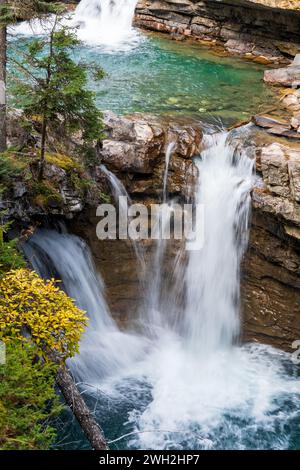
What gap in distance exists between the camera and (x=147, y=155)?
44.1ft

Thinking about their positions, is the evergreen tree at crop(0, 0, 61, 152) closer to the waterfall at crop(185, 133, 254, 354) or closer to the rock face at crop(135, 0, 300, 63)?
the waterfall at crop(185, 133, 254, 354)

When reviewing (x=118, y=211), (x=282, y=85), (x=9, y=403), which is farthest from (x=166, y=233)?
(x=282, y=85)

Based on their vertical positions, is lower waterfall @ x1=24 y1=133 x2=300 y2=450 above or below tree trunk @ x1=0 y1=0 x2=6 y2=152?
below

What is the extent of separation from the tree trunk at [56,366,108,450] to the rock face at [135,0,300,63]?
62.3 ft

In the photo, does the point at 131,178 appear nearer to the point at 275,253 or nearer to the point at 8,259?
the point at 275,253

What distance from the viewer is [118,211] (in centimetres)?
1343

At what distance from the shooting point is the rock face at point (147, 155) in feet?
43.6

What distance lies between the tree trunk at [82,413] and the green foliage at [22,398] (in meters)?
0.26

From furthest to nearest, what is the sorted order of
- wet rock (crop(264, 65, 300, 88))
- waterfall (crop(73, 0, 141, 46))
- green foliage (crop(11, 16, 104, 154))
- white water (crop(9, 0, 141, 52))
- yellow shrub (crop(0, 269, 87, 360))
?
1. waterfall (crop(73, 0, 141, 46))
2. white water (crop(9, 0, 141, 52))
3. wet rock (crop(264, 65, 300, 88))
4. green foliage (crop(11, 16, 104, 154))
5. yellow shrub (crop(0, 269, 87, 360))

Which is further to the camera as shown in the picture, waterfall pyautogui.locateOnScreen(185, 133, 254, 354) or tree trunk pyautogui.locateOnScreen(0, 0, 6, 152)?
waterfall pyautogui.locateOnScreen(185, 133, 254, 354)

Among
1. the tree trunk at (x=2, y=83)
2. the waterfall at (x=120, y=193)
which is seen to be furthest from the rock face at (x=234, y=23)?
the tree trunk at (x=2, y=83)

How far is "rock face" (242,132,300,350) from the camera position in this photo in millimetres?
12594

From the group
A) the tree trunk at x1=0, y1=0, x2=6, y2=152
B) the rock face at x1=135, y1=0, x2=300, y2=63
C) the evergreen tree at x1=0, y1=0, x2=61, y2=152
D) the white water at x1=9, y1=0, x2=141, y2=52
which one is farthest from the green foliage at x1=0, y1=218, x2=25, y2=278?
the rock face at x1=135, y1=0, x2=300, y2=63
